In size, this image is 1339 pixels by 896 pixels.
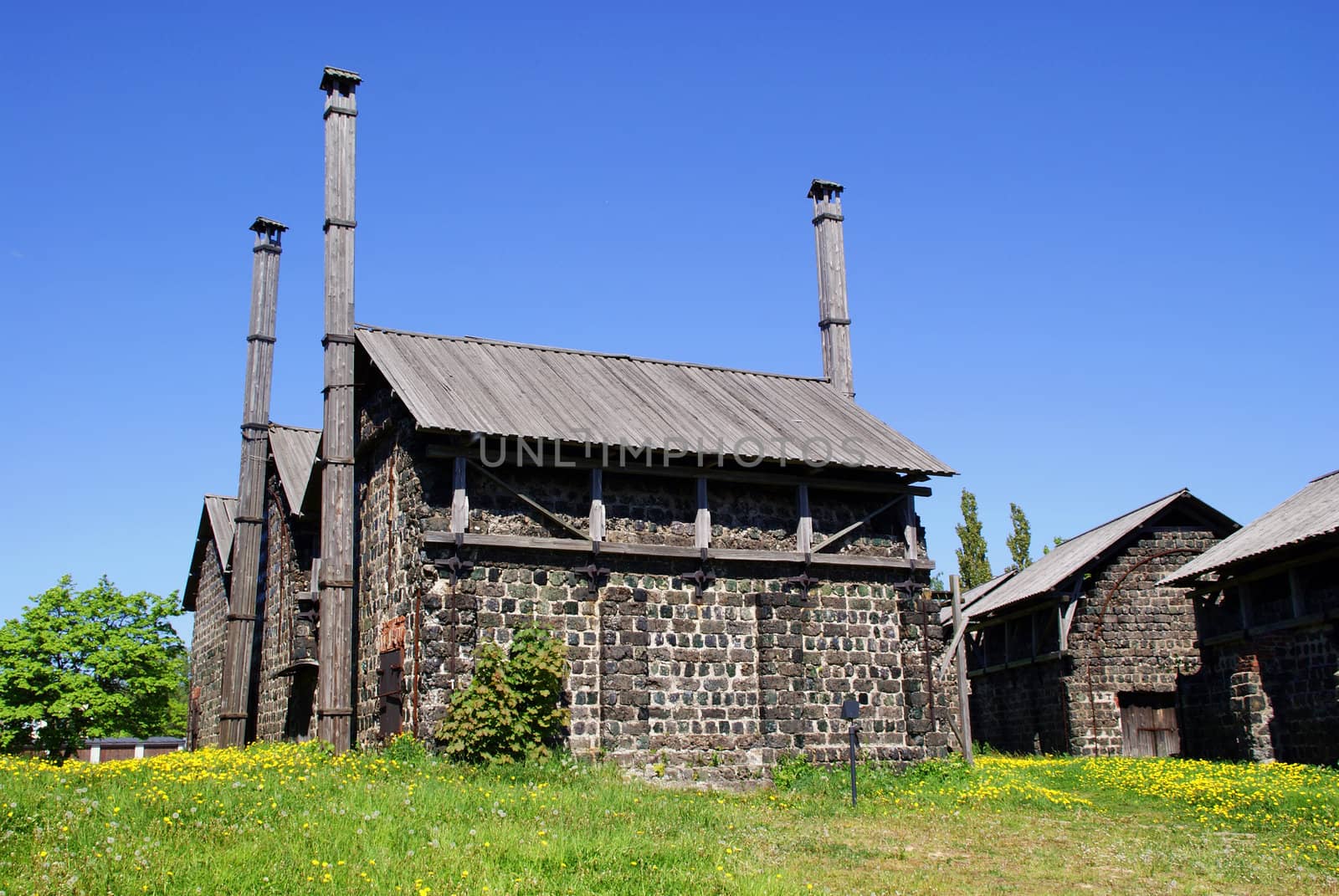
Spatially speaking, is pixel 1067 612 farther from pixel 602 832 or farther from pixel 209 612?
pixel 209 612

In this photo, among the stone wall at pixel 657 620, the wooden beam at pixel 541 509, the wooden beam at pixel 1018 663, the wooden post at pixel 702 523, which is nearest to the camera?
the stone wall at pixel 657 620

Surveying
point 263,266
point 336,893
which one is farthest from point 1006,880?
point 263,266

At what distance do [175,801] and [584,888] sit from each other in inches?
189

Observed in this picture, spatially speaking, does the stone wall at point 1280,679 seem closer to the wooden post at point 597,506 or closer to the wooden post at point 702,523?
the wooden post at point 702,523

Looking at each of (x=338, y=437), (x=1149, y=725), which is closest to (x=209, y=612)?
(x=338, y=437)

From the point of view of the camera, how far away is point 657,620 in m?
19.0

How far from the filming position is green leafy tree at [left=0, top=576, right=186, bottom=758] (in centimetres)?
3406

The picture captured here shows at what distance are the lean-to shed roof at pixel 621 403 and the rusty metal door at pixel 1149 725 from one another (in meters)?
9.93

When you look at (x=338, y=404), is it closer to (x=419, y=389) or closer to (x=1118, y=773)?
(x=419, y=389)

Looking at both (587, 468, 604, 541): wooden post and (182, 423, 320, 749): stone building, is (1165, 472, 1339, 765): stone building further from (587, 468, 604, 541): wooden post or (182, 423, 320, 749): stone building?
(182, 423, 320, 749): stone building

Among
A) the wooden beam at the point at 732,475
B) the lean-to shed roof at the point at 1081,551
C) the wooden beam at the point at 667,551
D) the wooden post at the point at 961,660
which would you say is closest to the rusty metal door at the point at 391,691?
the wooden beam at the point at 667,551

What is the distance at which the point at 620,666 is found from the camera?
18.3m

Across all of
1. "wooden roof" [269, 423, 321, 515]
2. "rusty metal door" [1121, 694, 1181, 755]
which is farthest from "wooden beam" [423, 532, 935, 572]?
"rusty metal door" [1121, 694, 1181, 755]

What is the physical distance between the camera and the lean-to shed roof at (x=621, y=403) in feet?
62.0
